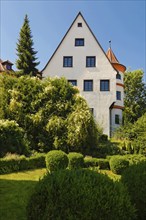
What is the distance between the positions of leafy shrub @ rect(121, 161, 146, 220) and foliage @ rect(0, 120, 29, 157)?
12963 millimetres

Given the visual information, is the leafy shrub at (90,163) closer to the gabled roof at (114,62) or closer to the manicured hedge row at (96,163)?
the manicured hedge row at (96,163)

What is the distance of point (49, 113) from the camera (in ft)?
83.3

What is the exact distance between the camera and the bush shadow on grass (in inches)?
351

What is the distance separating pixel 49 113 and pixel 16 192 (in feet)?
45.8

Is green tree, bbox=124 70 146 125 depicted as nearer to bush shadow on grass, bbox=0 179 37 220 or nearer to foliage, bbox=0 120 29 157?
foliage, bbox=0 120 29 157

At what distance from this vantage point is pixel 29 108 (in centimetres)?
2544

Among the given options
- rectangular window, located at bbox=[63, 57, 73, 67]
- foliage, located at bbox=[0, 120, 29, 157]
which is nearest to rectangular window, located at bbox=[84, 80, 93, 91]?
rectangular window, located at bbox=[63, 57, 73, 67]

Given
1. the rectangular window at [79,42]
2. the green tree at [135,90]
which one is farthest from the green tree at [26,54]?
the green tree at [135,90]

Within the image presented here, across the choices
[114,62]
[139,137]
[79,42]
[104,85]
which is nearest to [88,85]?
[104,85]

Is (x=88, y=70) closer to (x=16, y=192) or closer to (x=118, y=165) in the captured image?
(x=118, y=165)

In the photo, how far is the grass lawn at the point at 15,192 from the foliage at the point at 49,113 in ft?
21.3

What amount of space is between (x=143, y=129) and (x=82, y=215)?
21842mm

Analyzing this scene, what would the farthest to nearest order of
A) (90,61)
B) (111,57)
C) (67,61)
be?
(111,57) → (67,61) → (90,61)

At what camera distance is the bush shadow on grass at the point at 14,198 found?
8.93 m
